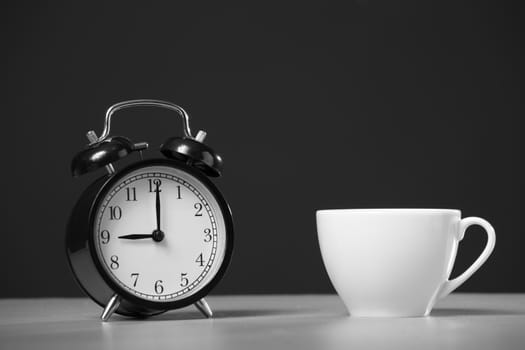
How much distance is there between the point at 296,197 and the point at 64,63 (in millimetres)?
635

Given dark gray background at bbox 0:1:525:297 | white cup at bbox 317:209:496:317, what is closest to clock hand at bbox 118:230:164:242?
white cup at bbox 317:209:496:317

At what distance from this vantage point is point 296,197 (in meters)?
2.19

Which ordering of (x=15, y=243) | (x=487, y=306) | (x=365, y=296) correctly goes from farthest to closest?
(x=15, y=243) → (x=487, y=306) → (x=365, y=296)

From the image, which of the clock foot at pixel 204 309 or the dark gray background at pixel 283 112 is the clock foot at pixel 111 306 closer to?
the clock foot at pixel 204 309

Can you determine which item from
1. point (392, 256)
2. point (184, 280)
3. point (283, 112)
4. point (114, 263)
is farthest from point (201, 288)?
point (283, 112)

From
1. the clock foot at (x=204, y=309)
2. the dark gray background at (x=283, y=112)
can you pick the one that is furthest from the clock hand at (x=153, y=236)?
the dark gray background at (x=283, y=112)

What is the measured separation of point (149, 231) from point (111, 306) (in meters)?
0.12

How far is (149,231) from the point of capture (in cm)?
130

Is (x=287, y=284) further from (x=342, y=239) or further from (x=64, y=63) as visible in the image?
(x=342, y=239)

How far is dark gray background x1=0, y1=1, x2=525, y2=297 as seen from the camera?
214cm

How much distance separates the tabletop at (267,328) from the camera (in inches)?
39.6

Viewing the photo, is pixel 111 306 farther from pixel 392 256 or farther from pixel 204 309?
pixel 392 256

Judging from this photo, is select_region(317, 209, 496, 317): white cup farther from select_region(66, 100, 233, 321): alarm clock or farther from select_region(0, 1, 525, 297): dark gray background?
select_region(0, 1, 525, 297): dark gray background

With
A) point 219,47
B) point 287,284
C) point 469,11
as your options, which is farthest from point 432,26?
point 287,284
